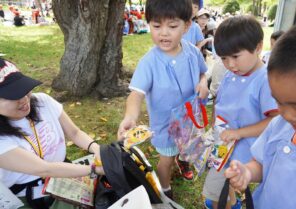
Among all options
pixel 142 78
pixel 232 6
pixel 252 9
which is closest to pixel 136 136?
pixel 142 78

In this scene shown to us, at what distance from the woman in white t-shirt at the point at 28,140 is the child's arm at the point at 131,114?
0.32 m

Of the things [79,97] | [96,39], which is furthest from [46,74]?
[96,39]

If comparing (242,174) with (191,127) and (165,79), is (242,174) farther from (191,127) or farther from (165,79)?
(165,79)

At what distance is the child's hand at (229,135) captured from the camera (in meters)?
1.82

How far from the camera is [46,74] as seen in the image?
19.4 ft

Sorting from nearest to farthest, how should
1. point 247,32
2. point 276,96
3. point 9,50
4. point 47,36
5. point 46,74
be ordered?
point 276,96 → point 247,32 → point 46,74 → point 9,50 → point 47,36

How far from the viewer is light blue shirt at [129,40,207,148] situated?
2.08m

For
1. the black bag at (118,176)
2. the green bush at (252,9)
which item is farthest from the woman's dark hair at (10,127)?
the green bush at (252,9)

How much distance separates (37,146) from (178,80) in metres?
1.10

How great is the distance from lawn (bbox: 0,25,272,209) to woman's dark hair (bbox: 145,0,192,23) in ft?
5.74

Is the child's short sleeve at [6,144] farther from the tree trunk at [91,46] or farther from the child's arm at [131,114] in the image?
the tree trunk at [91,46]

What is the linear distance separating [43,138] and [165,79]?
0.96 m

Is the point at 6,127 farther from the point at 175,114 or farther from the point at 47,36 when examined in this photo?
the point at 47,36

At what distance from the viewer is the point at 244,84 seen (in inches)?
71.6
